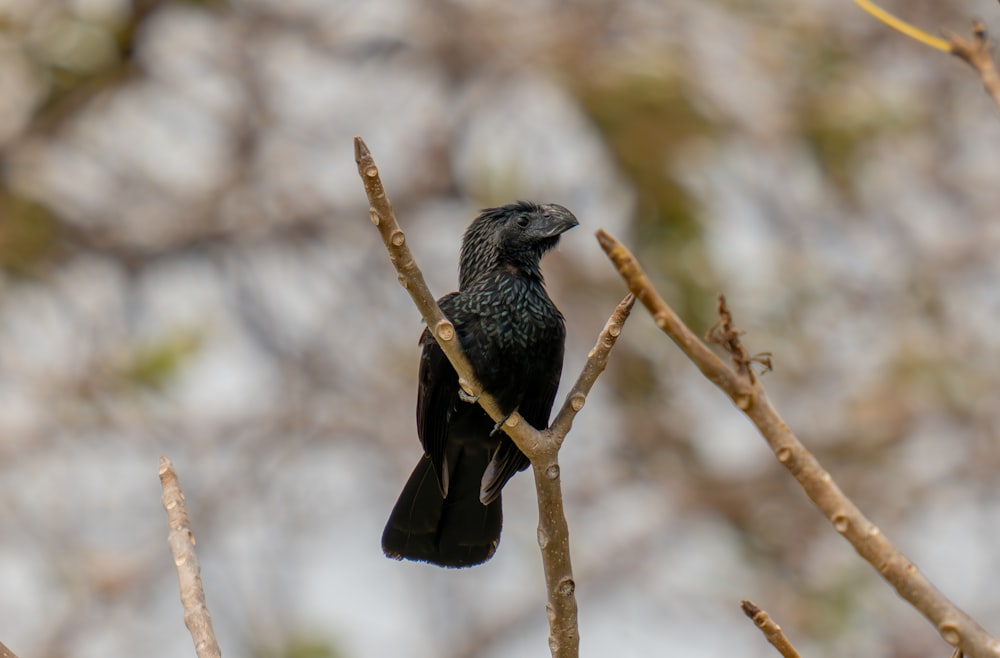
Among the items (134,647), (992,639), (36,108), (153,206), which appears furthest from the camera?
(153,206)

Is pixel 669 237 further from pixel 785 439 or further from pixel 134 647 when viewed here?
pixel 785 439

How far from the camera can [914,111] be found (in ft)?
31.1

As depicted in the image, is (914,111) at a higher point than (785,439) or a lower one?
higher

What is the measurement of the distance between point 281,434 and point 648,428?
266cm

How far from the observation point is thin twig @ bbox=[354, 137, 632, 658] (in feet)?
9.13

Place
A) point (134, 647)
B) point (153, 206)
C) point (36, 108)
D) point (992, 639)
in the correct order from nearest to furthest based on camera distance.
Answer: point (992, 639) < point (134, 647) < point (36, 108) < point (153, 206)

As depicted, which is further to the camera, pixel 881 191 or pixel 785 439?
pixel 881 191

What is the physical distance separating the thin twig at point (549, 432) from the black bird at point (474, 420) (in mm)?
885

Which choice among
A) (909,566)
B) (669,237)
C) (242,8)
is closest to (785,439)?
(909,566)

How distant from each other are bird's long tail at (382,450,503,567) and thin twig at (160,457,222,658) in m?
1.11

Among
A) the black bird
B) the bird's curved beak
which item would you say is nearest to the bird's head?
the bird's curved beak

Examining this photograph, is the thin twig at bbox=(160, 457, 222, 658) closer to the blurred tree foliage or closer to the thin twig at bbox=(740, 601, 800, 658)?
the thin twig at bbox=(740, 601, 800, 658)

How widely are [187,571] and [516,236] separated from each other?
195 cm

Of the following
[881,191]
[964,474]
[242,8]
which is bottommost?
[964,474]
